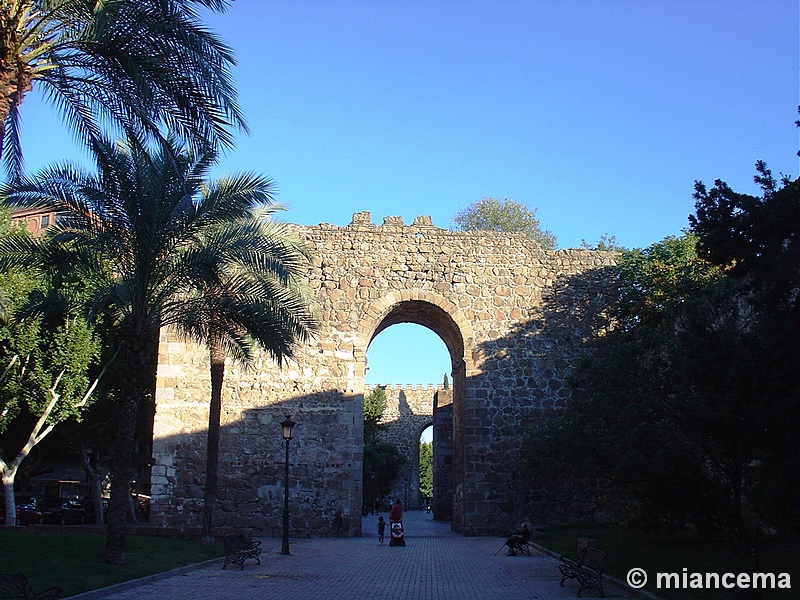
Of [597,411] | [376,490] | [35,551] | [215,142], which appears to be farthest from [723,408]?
[376,490]

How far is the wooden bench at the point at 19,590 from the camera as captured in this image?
25.9 ft

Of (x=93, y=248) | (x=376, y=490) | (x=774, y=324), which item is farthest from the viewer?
(x=376, y=490)

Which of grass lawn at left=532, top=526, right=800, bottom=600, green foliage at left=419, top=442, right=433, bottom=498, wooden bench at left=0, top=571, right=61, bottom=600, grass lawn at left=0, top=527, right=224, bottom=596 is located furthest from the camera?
green foliage at left=419, top=442, right=433, bottom=498

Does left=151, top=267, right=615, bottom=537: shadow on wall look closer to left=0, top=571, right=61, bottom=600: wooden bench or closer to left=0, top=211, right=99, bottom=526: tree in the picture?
left=0, top=211, right=99, bottom=526: tree

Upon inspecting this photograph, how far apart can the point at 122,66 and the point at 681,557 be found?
11.0 metres

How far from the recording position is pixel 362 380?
21.7 metres

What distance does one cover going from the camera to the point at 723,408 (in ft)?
29.9

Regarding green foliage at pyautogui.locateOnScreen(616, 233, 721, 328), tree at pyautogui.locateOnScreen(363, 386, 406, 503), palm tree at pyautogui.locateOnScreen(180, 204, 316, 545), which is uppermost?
green foliage at pyautogui.locateOnScreen(616, 233, 721, 328)

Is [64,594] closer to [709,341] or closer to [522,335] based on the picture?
[709,341]

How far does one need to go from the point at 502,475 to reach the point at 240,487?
279 inches

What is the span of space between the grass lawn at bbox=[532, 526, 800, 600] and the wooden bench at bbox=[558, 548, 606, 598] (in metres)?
0.62

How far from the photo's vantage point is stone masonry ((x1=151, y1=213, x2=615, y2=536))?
68.5 feet

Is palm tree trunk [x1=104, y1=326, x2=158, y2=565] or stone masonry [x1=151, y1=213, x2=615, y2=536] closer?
palm tree trunk [x1=104, y1=326, x2=158, y2=565]

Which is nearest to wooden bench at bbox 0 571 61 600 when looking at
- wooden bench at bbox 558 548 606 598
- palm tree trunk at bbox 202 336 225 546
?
wooden bench at bbox 558 548 606 598
